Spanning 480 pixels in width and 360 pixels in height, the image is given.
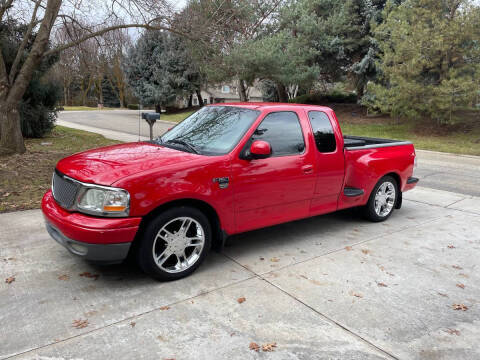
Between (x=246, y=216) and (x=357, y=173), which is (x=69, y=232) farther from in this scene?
(x=357, y=173)

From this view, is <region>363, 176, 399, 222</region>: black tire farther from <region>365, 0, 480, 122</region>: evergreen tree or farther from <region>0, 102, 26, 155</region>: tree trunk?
<region>365, 0, 480, 122</region>: evergreen tree

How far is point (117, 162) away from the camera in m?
3.82

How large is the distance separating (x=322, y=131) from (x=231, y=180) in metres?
1.64

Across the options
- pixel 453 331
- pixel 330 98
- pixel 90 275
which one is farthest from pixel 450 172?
pixel 330 98

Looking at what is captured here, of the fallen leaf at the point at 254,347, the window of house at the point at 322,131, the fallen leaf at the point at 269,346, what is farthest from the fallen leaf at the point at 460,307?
the window of house at the point at 322,131

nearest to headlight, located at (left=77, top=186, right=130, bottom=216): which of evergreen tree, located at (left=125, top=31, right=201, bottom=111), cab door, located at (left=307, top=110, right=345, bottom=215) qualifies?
cab door, located at (left=307, top=110, right=345, bottom=215)

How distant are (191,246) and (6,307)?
1685mm

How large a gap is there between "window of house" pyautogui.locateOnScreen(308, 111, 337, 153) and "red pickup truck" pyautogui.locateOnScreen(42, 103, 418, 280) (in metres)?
0.01

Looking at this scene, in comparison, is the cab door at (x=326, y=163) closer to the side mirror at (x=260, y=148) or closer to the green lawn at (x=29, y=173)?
the side mirror at (x=260, y=148)

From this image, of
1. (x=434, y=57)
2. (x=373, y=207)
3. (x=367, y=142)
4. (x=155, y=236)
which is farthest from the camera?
(x=434, y=57)

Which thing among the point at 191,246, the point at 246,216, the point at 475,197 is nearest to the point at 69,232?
the point at 191,246

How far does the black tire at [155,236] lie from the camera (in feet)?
11.8

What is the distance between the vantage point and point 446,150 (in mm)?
16531

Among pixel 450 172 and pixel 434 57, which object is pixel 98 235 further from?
pixel 434 57
